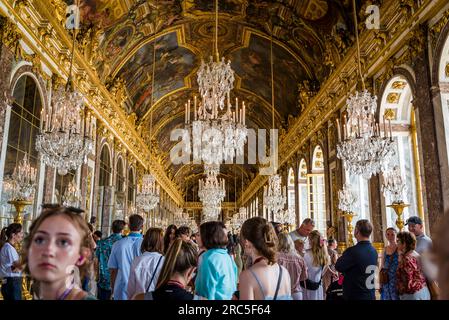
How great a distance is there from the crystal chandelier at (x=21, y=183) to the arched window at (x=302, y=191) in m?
12.8

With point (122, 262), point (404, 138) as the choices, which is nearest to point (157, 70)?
point (404, 138)

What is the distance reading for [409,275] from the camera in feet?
13.1

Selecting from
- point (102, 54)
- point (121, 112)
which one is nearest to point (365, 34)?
point (102, 54)

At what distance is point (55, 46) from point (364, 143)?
853cm

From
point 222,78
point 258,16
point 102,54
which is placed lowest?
point 222,78

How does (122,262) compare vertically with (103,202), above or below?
below

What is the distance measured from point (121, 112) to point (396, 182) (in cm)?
1302

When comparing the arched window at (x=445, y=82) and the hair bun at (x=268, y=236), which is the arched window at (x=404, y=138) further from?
the hair bun at (x=268, y=236)

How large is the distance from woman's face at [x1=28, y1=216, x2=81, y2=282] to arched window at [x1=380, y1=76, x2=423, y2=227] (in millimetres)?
8785

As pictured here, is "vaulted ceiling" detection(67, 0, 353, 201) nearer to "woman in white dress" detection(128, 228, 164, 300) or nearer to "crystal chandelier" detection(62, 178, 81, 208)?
"crystal chandelier" detection(62, 178, 81, 208)

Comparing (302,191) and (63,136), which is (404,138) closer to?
(63,136)

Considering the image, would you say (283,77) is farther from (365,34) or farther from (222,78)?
(222,78)

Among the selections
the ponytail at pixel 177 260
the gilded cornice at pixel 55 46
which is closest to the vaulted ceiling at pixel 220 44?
the gilded cornice at pixel 55 46
